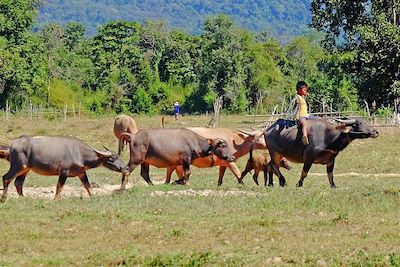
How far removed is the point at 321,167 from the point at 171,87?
46.2 metres

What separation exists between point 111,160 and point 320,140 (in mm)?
4356

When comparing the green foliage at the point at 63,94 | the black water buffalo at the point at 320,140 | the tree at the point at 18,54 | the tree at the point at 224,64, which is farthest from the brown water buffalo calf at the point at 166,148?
the green foliage at the point at 63,94

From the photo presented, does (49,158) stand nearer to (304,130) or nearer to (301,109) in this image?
(304,130)

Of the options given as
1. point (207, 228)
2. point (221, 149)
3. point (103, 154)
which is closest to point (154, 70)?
point (221, 149)

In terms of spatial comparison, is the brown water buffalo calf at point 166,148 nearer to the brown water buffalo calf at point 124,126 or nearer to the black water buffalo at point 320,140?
the black water buffalo at point 320,140

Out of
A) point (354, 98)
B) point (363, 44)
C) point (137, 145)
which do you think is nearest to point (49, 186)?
point (137, 145)

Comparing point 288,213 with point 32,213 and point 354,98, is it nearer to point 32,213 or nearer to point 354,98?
point 32,213

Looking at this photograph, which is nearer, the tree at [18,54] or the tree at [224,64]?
Answer: the tree at [18,54]

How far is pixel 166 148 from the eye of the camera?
1823cm

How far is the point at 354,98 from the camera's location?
211 feet

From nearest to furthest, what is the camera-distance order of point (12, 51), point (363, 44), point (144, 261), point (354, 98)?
point (144, 261) → point (363, 44) → point (12, 51) → point (354, 98)

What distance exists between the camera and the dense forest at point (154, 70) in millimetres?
58906

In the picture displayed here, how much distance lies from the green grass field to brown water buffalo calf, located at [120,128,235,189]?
1.24 m

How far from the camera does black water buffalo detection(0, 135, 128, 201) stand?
16031 mm
